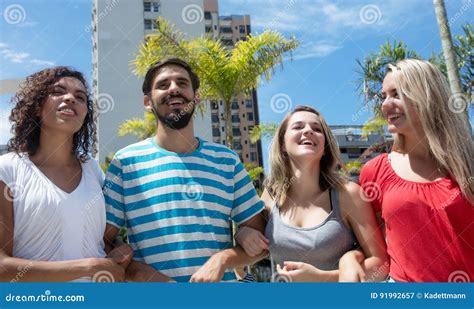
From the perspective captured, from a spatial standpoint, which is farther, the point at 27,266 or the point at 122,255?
the point at 122,255

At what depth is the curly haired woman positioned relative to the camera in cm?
261

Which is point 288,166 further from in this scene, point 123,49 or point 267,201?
point 123,49

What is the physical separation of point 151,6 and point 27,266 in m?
36.5

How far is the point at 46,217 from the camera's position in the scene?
2.65 m

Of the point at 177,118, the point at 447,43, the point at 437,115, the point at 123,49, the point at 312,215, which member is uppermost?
the point at 123,49

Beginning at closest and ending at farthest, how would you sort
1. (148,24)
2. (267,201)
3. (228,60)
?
(267,201) < (228,60) < (148,24)

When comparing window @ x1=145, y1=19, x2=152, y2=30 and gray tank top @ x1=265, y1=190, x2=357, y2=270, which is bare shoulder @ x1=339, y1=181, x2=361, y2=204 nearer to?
gray tank top @ x1=265, y1=190, x2=357, y2=270

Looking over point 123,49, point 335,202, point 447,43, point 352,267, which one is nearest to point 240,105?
point 123,49

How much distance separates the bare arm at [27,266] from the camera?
2.56 metres

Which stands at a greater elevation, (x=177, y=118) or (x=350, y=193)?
(x=177, y=118)

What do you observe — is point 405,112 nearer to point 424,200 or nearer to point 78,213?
point 424,200

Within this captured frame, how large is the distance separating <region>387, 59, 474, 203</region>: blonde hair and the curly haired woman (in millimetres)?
2036

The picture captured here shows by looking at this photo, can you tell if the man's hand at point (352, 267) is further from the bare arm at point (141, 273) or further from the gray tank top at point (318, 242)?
the bare arm at point (141, 273)

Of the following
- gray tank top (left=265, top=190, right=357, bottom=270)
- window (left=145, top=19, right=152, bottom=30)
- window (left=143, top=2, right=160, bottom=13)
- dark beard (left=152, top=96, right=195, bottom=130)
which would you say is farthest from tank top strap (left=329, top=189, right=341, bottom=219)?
window (left=143, top=2, right=160, bottom=13)
